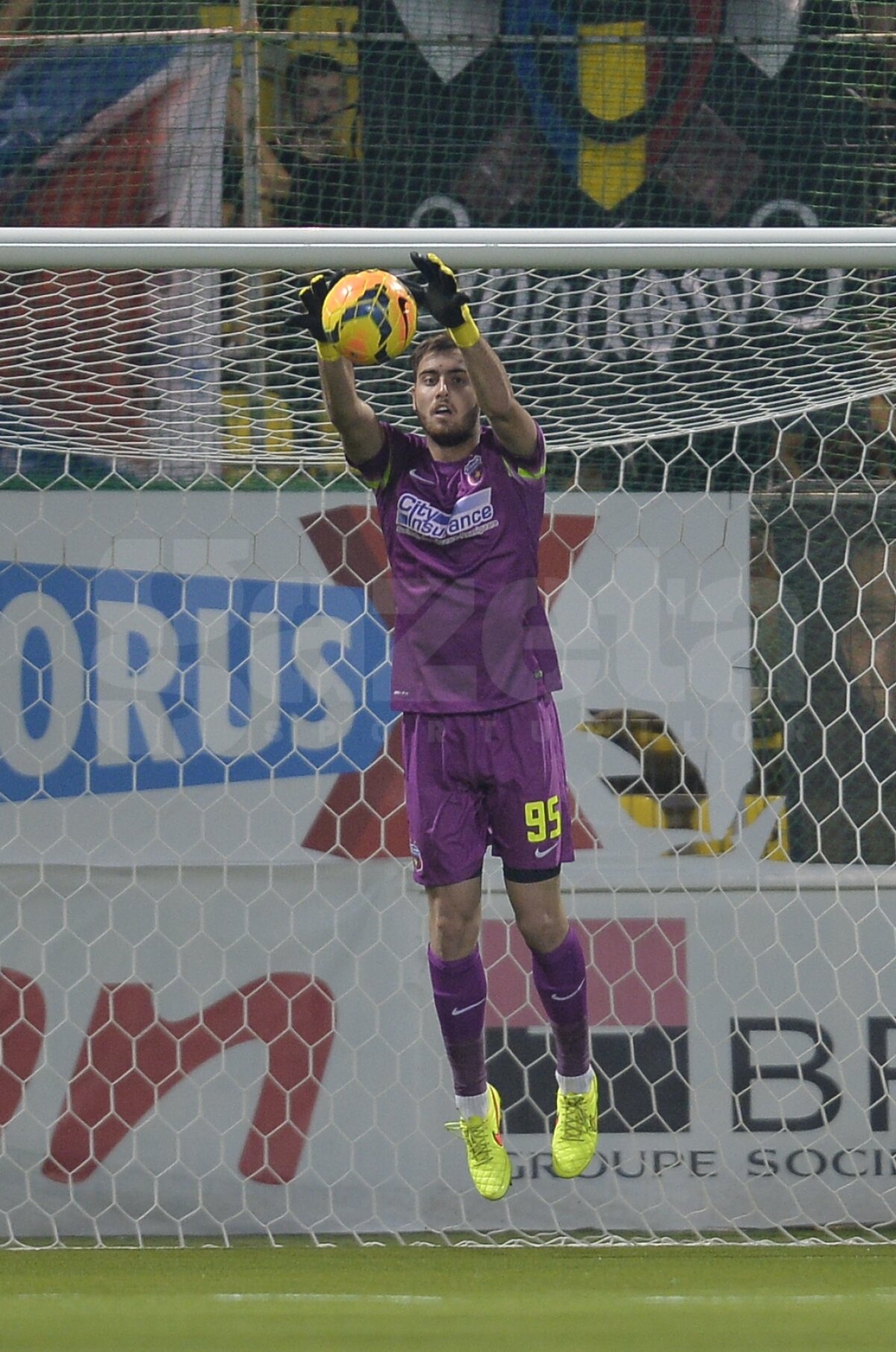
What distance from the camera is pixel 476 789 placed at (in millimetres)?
2904

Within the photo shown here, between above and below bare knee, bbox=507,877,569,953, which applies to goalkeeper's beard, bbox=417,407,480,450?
above

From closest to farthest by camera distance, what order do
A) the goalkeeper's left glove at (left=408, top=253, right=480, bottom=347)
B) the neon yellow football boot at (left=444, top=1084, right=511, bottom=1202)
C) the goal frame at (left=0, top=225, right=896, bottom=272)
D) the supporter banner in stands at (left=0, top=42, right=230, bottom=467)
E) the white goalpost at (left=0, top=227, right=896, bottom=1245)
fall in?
1. the goalkeeper's left glove at (left=408, top=253, right=480, bottom=347)
2. the goal frame at (left=0, top=225, right=896, bottom=272)
3. the neon yellow football boot at (left=444, top=1084, right=511, bottom=1202)
4. the white goalpost at (left=0, top=227, right=896, bottom=1245)
5. the supporter banner in stands at (left=0, top=42, right=230, bottom=467)

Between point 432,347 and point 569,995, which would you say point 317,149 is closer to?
point 432,347

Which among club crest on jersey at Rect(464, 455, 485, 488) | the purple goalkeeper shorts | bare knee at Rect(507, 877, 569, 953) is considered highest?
club crest on jersey at Rect(464, 455, 485, 488)

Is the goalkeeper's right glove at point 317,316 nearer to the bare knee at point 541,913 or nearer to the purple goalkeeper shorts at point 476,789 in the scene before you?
the purple goalkeeper shorts at point 476,789

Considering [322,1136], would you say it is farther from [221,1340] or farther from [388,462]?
[388,462]

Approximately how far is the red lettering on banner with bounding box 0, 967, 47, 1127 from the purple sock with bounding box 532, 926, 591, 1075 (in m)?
1.41

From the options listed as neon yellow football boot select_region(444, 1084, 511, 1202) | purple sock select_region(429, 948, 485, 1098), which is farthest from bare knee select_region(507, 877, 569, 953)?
neon yellow football boot select_region(444, 1084, 511, 1202)

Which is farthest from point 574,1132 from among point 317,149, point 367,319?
point 317,149

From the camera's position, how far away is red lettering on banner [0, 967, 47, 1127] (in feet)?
12.4

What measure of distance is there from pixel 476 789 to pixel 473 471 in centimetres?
60

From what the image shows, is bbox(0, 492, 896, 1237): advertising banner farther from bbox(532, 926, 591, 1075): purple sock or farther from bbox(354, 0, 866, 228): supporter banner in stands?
bbox(354, 0, 866, 228): supporter banner in stands

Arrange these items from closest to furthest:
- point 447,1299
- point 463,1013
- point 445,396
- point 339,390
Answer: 1. point 339,390
2. point 445,396
3. point 463,1013
4. point 447,1299

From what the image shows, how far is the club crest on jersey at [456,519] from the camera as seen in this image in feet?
9.51
